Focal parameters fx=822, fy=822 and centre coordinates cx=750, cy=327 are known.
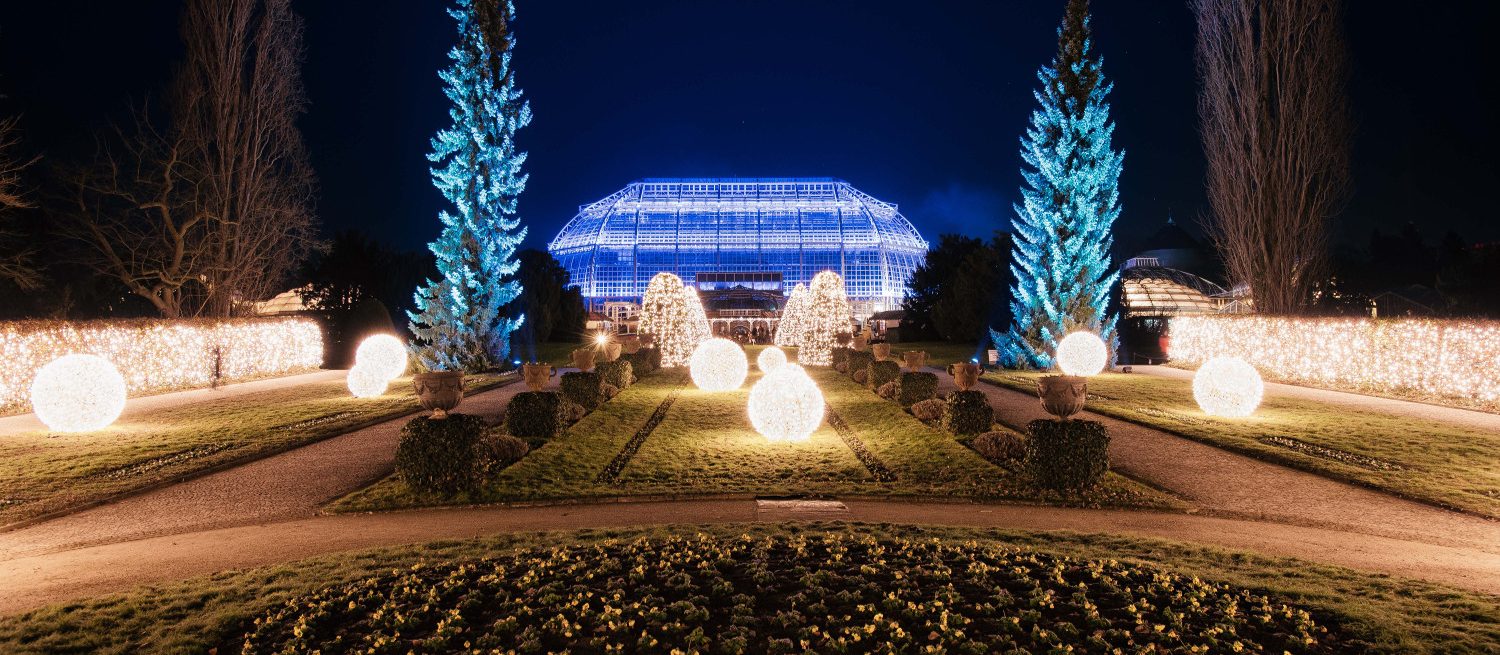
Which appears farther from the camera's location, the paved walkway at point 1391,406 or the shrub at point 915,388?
the shrub at point 915,388

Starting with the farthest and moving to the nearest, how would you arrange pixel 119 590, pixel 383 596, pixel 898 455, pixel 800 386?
pixel 800 386 < pixel 898 455 < pixel 119 590 < pixel 383 596

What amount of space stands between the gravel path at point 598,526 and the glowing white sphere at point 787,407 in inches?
150

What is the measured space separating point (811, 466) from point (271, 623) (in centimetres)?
738

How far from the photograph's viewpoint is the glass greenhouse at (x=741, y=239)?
7300 cm

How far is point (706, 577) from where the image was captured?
6516 millimetres

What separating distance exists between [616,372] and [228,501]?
1221 cm

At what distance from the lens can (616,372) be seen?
2180cm

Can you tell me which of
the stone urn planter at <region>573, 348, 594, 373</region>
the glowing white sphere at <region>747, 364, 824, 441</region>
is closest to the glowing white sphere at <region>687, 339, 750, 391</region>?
the stone urn planter at <region>573, 348, 594, 373</region>

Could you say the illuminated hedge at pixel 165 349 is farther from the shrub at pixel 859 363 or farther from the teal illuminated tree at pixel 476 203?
the shrub at pixel 859 363

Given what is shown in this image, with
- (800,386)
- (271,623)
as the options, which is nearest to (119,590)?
(271,623)

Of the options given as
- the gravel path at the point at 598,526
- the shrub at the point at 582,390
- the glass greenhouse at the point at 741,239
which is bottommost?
the gravel path at the point at 598,526

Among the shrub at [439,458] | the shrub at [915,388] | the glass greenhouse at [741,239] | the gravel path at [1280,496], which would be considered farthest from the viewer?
the glass greenhouse at [741,239]

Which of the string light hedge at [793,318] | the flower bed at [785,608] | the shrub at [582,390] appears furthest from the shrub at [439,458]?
the string light hedge at [793,318]

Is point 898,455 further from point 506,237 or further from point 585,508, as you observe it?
point 506,237
